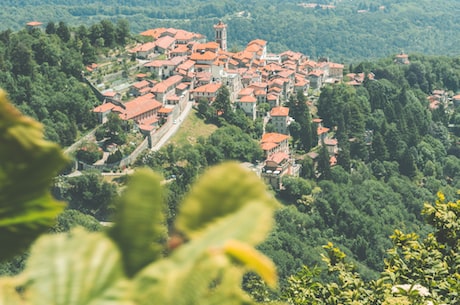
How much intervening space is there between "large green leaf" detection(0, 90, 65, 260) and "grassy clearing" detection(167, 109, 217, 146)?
30259mm

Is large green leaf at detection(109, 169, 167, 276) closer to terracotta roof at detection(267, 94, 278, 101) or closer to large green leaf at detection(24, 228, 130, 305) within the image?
large green leaf at detection(24, 228, 130, 305)

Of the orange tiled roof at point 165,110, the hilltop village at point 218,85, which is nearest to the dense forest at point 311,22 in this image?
the hilltop village at point 218,85

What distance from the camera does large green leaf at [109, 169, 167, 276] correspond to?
843mm

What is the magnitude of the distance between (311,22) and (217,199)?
104 meters

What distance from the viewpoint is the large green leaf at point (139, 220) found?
843 mm

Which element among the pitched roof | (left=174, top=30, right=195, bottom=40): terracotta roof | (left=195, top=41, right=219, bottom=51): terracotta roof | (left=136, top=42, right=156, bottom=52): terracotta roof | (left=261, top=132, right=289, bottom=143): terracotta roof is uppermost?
(left=136, top=42, right=156, bottom=52): terracotta roof

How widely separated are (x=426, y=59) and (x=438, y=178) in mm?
18745

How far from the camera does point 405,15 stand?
106938 mm

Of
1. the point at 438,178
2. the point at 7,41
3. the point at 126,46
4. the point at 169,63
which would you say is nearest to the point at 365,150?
the point at 438,178

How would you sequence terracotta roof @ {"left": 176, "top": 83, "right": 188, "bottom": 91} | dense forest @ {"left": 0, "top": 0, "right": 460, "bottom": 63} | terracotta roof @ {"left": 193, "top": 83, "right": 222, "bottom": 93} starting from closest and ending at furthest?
terracotta roof @ {"left": 176, "top": 83, "right": 188, "bottom": 91}
terracotta roof @ {"left": 193, "top": 83, "right": 222, "bottom": 93}
dense forest @ {"left": 0, "top": 0, "right": 460, "bottom": 63}

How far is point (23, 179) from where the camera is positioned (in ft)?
3.06

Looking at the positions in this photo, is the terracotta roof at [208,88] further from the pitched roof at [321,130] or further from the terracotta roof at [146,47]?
the pitched roof at [321,130]

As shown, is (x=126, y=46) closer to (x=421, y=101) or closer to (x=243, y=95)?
(x=243, y=95)

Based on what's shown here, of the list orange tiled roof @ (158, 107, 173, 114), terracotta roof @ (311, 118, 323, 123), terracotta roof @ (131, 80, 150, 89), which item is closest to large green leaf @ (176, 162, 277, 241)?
orange tiled roof @ (158, 107, 173, 114)
